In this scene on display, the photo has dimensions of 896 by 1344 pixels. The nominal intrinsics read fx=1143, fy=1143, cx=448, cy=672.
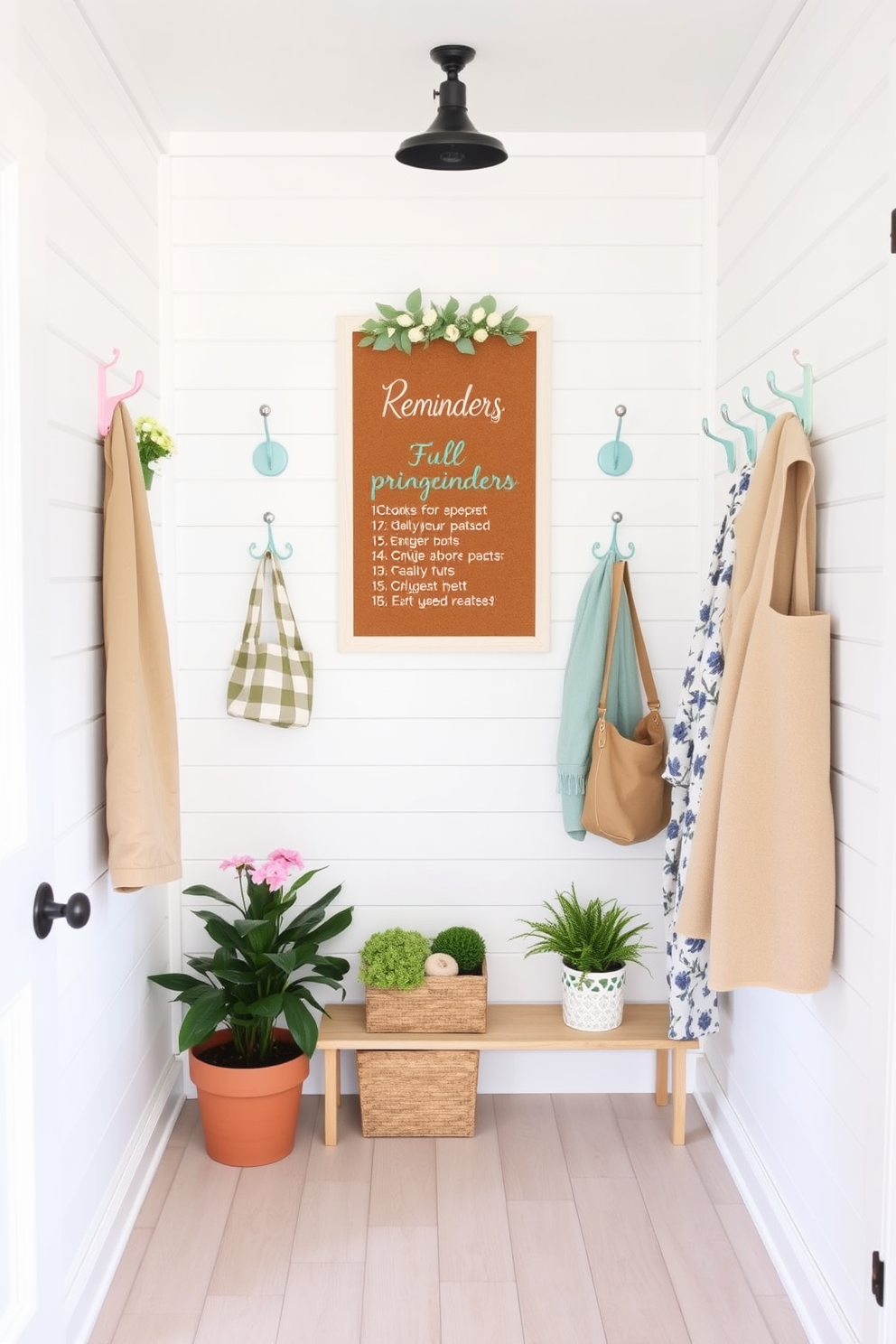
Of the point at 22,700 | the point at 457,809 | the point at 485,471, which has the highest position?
the point at 485,471

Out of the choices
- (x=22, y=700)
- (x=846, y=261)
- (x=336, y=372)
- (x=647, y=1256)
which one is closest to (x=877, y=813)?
(x=846, y=261)

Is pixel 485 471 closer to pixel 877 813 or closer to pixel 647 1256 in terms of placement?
pixel 877 813

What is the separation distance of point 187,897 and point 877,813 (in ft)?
6.14

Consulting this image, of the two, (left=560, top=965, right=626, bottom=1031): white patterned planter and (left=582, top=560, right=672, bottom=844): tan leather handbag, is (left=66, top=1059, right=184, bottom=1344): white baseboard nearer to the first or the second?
(left=560, top=965, right=626, bottom=1031): white patterned planter

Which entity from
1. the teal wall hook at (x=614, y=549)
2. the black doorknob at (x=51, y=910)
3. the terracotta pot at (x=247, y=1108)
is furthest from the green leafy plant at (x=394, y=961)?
the black doorknob at (x=51, y=910)

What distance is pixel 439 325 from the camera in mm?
2883

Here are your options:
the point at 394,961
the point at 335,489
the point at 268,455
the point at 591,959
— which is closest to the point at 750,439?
the point at 335,489

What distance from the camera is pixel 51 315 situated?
77.6 inches

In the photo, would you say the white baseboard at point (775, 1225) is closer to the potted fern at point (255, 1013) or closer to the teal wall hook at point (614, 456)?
the potted fern at point (255, 1013)

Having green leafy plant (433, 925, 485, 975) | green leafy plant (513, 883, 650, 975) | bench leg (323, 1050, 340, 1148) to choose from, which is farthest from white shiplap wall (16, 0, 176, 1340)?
green leafy plant (513, 883, 650, 975)

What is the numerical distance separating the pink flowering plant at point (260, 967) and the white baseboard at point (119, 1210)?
255 mm

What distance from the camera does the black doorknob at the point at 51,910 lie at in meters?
1.49

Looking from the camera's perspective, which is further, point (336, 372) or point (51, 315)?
point (336, 372)

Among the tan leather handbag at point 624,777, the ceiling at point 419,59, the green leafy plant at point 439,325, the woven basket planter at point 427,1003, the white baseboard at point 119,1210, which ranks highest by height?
the ceiling at point 419,59
